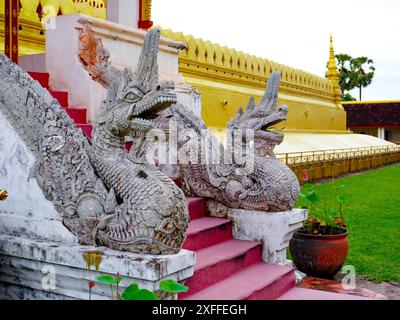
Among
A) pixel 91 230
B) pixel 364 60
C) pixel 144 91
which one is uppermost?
pixel 364 60

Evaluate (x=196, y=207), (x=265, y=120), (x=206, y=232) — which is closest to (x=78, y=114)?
(x=196, y=207)

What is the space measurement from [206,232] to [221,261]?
43 centimetres

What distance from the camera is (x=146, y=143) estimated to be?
3154 mm

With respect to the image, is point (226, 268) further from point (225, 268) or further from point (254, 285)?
point (254, 285)

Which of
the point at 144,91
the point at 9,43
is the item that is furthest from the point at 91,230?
the point at 9,43

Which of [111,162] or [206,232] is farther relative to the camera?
[206,232]

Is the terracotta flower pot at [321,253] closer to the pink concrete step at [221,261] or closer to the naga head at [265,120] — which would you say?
the pink concrete step at [221,261]

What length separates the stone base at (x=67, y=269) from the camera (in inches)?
107

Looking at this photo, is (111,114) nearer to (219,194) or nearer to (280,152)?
(219,194)

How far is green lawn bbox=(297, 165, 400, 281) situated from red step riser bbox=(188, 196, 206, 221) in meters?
1.98

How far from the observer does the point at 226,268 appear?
385cm

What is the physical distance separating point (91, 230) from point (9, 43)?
8.20ft

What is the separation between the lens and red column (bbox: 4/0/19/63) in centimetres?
469
